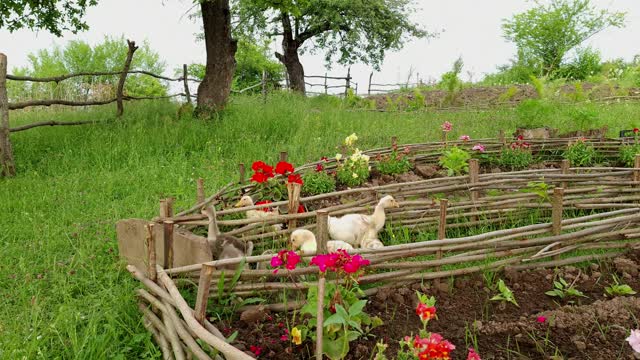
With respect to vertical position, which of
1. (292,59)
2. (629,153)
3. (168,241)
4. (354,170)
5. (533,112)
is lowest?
(168,241)

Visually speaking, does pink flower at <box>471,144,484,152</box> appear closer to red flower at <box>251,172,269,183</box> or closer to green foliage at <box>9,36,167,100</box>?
red flower at <box>251,172,269,183</box>

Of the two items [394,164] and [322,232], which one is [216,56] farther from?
[322,232]

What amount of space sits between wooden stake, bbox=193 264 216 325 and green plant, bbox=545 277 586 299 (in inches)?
71.1

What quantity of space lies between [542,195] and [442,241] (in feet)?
5.08

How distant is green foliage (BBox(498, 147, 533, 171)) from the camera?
619 cm

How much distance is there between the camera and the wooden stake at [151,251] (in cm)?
252

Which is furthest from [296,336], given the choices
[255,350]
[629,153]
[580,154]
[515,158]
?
[629,153]

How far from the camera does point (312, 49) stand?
20.6 metres

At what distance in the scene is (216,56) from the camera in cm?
938

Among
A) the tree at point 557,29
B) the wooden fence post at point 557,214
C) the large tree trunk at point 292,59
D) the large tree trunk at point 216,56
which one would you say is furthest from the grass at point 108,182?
the tree at point 557,29

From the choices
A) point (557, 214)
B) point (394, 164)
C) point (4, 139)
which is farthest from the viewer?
point (4, 139)

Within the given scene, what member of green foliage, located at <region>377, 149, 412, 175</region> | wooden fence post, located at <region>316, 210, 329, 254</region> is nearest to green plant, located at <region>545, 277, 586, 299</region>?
wooden fence post, located at <region>316, 210, 329, 254</region>

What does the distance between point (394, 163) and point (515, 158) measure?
1.56 meters

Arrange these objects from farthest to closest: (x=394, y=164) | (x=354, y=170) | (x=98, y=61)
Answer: (x=98, y=61)
(x=394, y=164)
(x=354, y=170)
